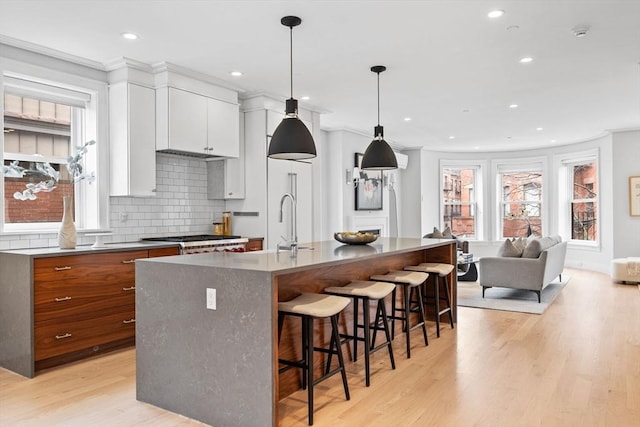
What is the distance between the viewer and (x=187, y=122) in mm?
4855

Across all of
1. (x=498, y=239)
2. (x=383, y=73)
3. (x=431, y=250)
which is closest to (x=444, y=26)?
(x=383, y=73)

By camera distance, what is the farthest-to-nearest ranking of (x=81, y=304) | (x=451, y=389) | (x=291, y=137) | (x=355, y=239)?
(x=355, y=239), (x=81, y=304), (x=291, y=137), (x=451, y=389)

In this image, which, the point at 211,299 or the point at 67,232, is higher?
the point at 67,232

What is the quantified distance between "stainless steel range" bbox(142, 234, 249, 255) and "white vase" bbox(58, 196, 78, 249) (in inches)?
35.8

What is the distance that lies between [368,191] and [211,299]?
654 cm

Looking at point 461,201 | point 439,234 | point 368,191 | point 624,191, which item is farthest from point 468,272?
point 461,201

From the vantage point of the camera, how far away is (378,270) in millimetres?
4312

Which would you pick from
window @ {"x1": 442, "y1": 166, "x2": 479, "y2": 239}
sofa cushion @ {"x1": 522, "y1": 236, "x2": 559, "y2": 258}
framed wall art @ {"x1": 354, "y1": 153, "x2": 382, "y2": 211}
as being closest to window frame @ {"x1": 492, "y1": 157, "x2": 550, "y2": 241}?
window @ {"x1": 442, "y1": 166, "x2": 479, "y2": 239}

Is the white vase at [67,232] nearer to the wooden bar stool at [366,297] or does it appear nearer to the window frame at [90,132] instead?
the window frame at [90,132]

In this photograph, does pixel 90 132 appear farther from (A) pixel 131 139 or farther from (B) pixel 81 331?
(B) pixel 81 331

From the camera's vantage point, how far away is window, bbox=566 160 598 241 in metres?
9.47

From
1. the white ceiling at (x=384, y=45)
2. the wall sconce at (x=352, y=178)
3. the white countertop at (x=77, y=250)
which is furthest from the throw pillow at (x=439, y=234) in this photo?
the white countertop at (x=77, y=250)

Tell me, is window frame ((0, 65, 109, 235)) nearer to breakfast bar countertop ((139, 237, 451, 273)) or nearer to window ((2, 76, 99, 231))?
window ((2, 76, 99, 231))

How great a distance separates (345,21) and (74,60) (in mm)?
2518
